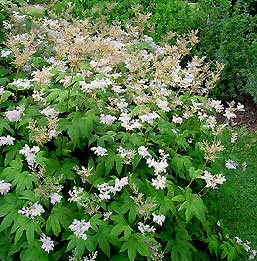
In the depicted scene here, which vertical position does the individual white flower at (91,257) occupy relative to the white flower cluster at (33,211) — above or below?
below

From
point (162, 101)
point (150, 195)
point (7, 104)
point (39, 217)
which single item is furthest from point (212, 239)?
point (7, 104)

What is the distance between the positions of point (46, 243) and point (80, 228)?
22 centimetres

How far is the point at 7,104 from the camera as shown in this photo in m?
3.94

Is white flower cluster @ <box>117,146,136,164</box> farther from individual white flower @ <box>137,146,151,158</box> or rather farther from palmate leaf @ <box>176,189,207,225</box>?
palmate leaf @ <box>176,189,207,225</box>

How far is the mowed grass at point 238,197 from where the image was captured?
14.7 feet

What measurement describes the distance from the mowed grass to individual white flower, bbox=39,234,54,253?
4.82 feet

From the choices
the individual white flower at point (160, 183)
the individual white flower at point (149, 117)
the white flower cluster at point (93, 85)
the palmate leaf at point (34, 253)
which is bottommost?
the palmate leaf at point (34, 253)

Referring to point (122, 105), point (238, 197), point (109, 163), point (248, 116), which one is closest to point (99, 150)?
point (109, 163)

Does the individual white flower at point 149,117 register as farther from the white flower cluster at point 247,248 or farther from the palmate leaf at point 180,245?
the white flower cluster at point 247,248

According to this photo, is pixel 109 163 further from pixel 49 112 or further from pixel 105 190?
pixel 49 112

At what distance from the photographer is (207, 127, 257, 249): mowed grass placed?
14.7ft

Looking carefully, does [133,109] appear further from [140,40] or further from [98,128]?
[140,40]

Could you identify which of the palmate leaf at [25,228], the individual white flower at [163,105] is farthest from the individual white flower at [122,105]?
the palmate leaf at [25,228]

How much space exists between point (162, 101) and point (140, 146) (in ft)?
1.47
